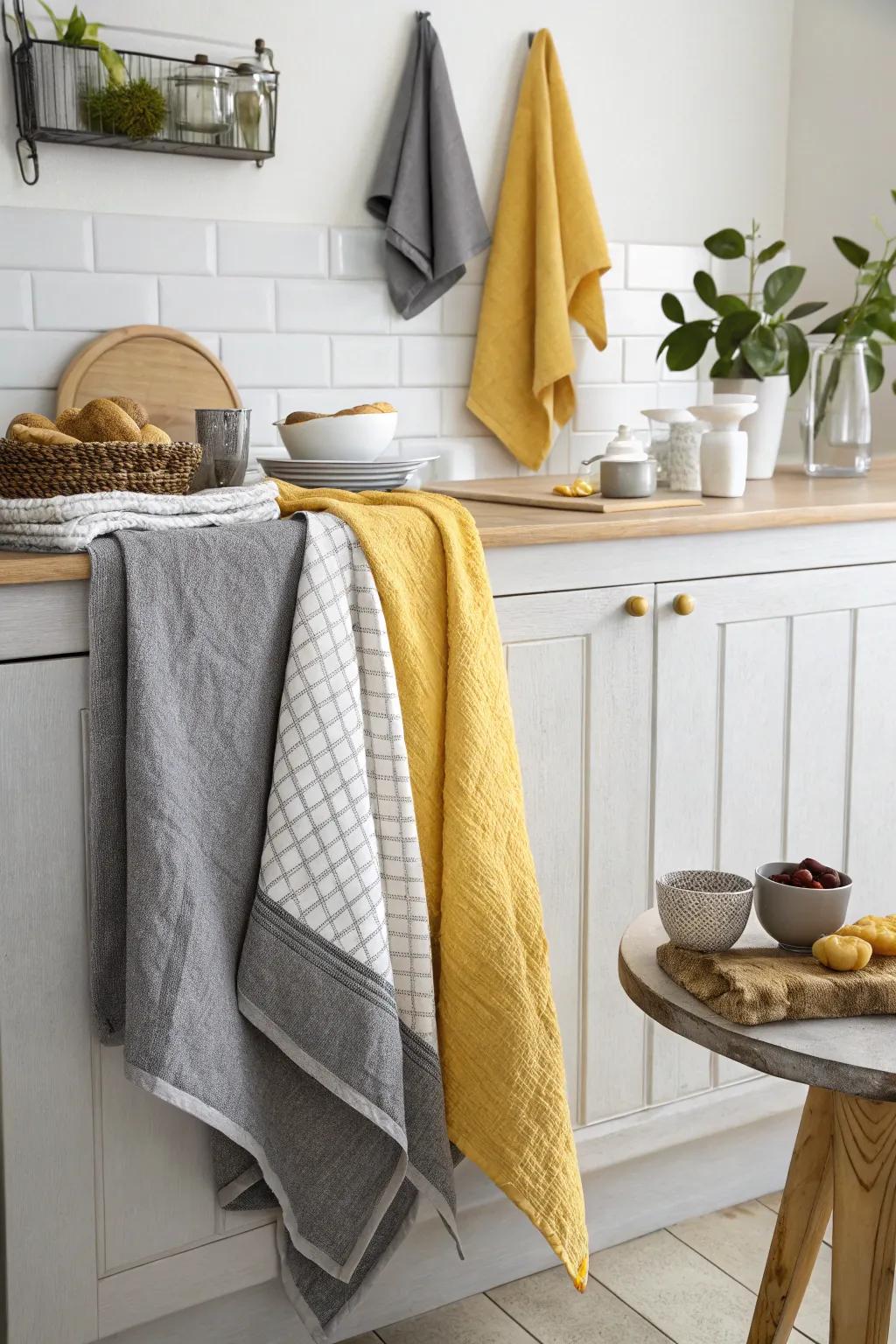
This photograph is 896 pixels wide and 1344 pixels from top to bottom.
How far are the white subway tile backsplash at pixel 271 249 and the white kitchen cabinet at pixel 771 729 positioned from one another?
99 cm

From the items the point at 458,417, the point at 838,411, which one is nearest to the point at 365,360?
the point at 458,417

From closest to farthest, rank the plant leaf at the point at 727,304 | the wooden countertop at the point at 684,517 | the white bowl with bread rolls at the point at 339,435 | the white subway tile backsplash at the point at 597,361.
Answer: the wooden countertop at the point at 684,517
the white bowl with bread rolls at the point at 339,435
the plant leaf at the point at 727,304
the white subway tile backsplash at the point at 597,361

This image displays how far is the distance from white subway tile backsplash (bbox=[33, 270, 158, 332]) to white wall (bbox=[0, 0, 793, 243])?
0.11 m

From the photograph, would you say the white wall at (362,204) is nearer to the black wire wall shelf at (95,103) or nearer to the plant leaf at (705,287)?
the black wire wall shelf at (95,103)

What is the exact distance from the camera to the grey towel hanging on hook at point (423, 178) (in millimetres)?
2389

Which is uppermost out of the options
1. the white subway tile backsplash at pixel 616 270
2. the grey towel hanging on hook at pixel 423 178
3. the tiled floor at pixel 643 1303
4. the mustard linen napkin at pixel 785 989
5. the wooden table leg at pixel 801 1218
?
the grey towel hanging on hook at pixel 423 178

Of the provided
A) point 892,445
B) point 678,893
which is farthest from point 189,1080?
point 892,445

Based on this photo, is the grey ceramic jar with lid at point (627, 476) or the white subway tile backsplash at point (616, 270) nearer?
the grey ceramic jar with lid at point (627, 476)

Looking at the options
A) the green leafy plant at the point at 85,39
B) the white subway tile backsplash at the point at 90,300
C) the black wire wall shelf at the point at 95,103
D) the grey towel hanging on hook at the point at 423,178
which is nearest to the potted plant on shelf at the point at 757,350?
the grey towel hanging on hook at the point at 423,178

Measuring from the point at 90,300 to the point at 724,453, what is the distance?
1048mm

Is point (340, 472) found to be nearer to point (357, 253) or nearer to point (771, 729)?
point (771, 729)

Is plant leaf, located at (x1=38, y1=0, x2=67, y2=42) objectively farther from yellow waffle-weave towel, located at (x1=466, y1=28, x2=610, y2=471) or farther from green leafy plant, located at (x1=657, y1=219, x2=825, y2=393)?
green leafy plant, located at (x1=657, y1=219, x2=825, y2=393)

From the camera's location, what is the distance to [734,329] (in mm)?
2324

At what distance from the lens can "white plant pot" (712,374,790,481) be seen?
2.32 metres
